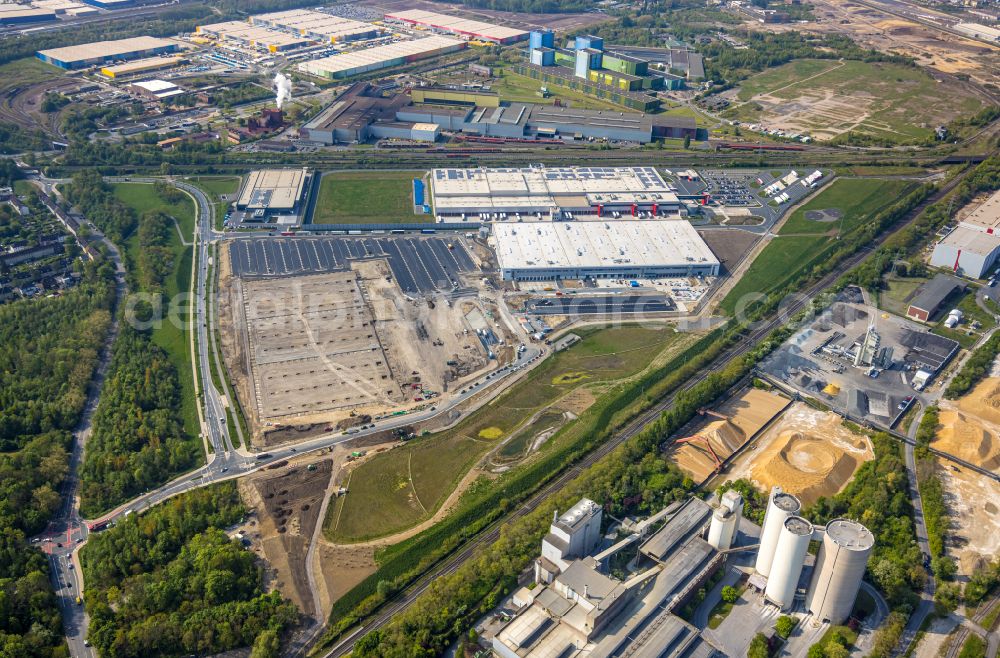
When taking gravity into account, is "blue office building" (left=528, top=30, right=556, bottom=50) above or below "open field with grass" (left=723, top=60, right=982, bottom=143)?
above

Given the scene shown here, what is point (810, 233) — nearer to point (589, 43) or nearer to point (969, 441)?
point (969, 441)

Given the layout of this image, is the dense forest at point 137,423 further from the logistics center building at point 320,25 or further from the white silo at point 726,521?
the logistics center building at point 320,25

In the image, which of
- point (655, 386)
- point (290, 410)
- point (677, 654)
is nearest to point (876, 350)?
point (655, 386)

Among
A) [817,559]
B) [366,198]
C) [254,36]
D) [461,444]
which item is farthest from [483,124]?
[817,559]

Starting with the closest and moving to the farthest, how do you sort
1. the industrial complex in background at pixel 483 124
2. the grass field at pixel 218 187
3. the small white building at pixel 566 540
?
the small white building at pixel 566 540 → the grass field at pixel 218 187 → the industrial complex in background at pixel 483 124

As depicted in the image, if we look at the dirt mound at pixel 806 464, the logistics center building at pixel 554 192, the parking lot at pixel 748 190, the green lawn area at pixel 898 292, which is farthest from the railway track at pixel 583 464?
the logistics center building at pixel 554 192

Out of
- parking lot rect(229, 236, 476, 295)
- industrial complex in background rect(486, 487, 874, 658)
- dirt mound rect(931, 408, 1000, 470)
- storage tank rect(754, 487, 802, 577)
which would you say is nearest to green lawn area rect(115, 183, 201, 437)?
parking lot rect(229, 236, 476, 295)

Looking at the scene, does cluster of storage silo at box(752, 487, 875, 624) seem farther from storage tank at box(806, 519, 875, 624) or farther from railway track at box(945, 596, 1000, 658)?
railway track at box(945, 596, 1000, 658)
